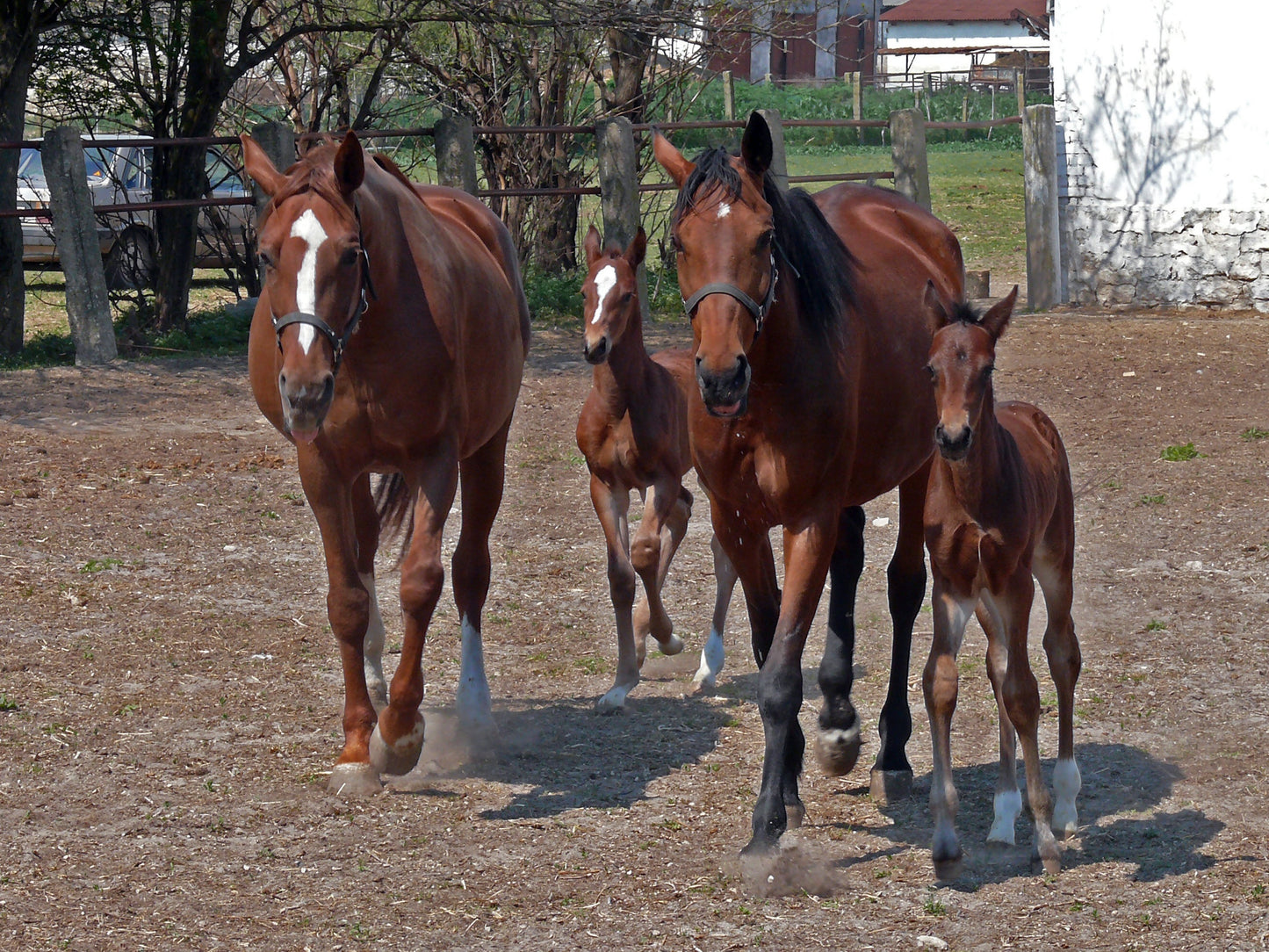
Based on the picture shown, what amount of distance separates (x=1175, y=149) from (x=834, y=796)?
12.1 meters

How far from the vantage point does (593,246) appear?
6.77 m

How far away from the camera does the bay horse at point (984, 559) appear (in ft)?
13.1

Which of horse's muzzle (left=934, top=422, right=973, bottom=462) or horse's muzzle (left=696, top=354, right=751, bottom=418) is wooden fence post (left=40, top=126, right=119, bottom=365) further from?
horse's muzzle (left=934, top=422, right=973, bottom=462)

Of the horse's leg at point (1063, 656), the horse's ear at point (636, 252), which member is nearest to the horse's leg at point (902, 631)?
the horse's leg at point (1063, 656)

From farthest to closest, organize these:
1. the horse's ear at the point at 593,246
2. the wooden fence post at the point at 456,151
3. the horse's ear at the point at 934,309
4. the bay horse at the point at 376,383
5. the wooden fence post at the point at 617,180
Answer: the wooden fence post at the point at 617,180
the wooden fence post at the point at 456,151
the horse's ear at the point at 593,246
the bay horse at the point at 376,383
the horse's ear at the point at 934,309

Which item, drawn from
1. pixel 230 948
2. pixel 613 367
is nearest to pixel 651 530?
pixel 613 367

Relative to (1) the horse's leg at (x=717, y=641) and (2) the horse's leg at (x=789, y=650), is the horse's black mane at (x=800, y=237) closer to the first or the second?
(2) the horse's leg at (x=789, y=650)

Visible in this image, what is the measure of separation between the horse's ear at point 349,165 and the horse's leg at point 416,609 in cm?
91

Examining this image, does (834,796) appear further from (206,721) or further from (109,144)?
(109,144)

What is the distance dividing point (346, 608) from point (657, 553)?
1.55 metres

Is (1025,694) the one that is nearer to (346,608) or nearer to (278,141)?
(346,608)

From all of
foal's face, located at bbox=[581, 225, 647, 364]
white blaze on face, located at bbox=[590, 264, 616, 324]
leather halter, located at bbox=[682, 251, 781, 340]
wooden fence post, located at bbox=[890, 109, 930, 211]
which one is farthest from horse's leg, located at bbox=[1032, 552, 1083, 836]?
wooden fence post, located at bbox=[890, 109, 930, 211]

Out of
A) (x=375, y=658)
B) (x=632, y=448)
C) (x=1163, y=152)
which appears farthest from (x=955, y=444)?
(x=1163, y=152)

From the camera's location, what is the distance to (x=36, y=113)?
13664 mm
